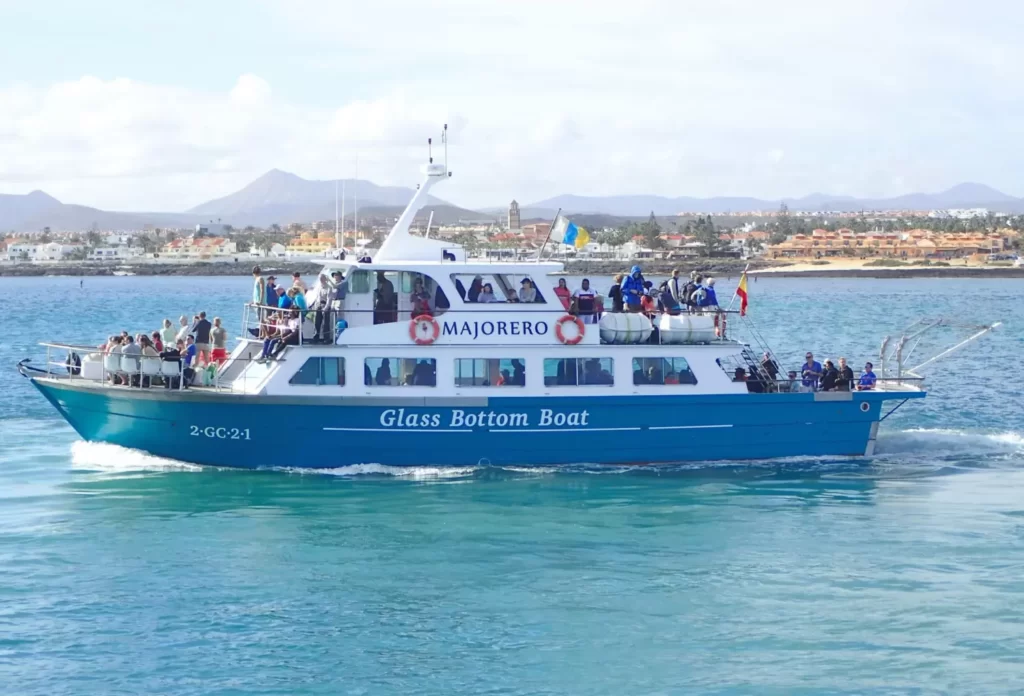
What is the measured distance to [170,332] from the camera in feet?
80.8

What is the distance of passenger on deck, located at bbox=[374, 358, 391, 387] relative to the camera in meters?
23.5

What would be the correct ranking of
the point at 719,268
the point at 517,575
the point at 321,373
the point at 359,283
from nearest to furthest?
the point at 517,575 → the point at 321,373 → the point at 359,283 → the point at 719,268

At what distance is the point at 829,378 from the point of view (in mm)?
25172

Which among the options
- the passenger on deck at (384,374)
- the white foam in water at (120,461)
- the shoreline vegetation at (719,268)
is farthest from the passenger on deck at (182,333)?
the shoreline vegetation at (719,268)

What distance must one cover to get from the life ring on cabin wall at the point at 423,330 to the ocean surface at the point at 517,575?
2.33m

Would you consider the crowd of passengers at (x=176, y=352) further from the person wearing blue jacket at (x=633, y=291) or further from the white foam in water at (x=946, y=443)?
the white foam in water at (x=946, y=443)

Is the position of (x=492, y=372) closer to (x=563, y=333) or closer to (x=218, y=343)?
(x=563, y=333)

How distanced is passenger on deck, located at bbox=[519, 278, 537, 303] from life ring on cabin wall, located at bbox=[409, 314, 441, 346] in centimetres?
174

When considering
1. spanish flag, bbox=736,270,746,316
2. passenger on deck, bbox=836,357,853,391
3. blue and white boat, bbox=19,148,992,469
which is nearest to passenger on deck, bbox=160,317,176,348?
blue and white boat, bbox=19,148,992,469

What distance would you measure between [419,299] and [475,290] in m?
1.03

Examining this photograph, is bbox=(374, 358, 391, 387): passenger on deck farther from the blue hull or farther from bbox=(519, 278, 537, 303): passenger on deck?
bbox=(519, 278, 537, 303): passenger on deck

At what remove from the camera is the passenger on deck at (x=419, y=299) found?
2380cm

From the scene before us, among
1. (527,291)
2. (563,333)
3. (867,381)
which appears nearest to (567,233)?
(527,291)

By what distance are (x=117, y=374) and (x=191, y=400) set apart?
1.78 meters
